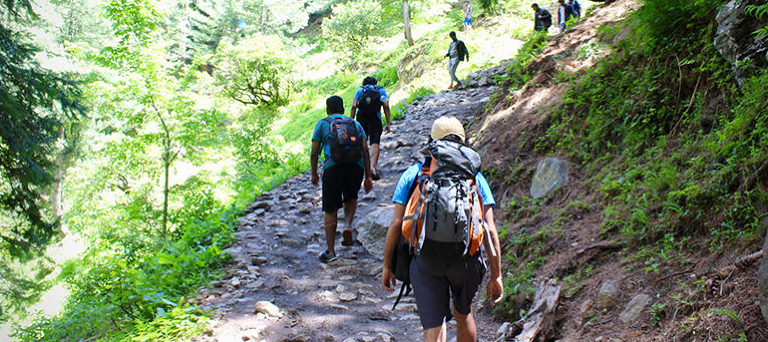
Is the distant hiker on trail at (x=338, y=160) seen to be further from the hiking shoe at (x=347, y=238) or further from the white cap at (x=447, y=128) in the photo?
the white cap at (x=447, y=128)

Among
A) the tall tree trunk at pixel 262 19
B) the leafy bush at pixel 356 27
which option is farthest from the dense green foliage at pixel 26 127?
the tall tree trunk at pixel 262 19

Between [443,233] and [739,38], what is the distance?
3693 millimetres

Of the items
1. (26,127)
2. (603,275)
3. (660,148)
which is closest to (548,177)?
(660,148)

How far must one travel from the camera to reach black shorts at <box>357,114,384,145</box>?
8.05 metres

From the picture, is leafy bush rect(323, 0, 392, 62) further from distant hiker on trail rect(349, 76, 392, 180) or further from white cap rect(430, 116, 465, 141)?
white cap rect(430, 116, 465, 141)

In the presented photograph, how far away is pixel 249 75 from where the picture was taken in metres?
23.6

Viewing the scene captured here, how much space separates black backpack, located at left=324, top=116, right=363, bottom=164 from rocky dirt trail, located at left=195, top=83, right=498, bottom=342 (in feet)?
4.42

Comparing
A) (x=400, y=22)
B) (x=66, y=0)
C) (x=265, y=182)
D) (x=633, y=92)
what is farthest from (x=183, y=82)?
(x=66, y=0)

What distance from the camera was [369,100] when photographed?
25.7 ft

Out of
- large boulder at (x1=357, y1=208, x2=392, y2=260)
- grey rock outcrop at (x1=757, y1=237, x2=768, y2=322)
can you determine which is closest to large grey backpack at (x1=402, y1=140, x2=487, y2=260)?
grey rock outcrop at (x1=757, y1=237, x2=768, y2=322)

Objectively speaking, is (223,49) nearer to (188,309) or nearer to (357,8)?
(357,8)

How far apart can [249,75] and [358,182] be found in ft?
63.0

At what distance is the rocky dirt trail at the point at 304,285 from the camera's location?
435 centimetres

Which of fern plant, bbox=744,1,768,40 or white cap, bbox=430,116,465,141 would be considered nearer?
white cap, bbox=430,116,465,141
